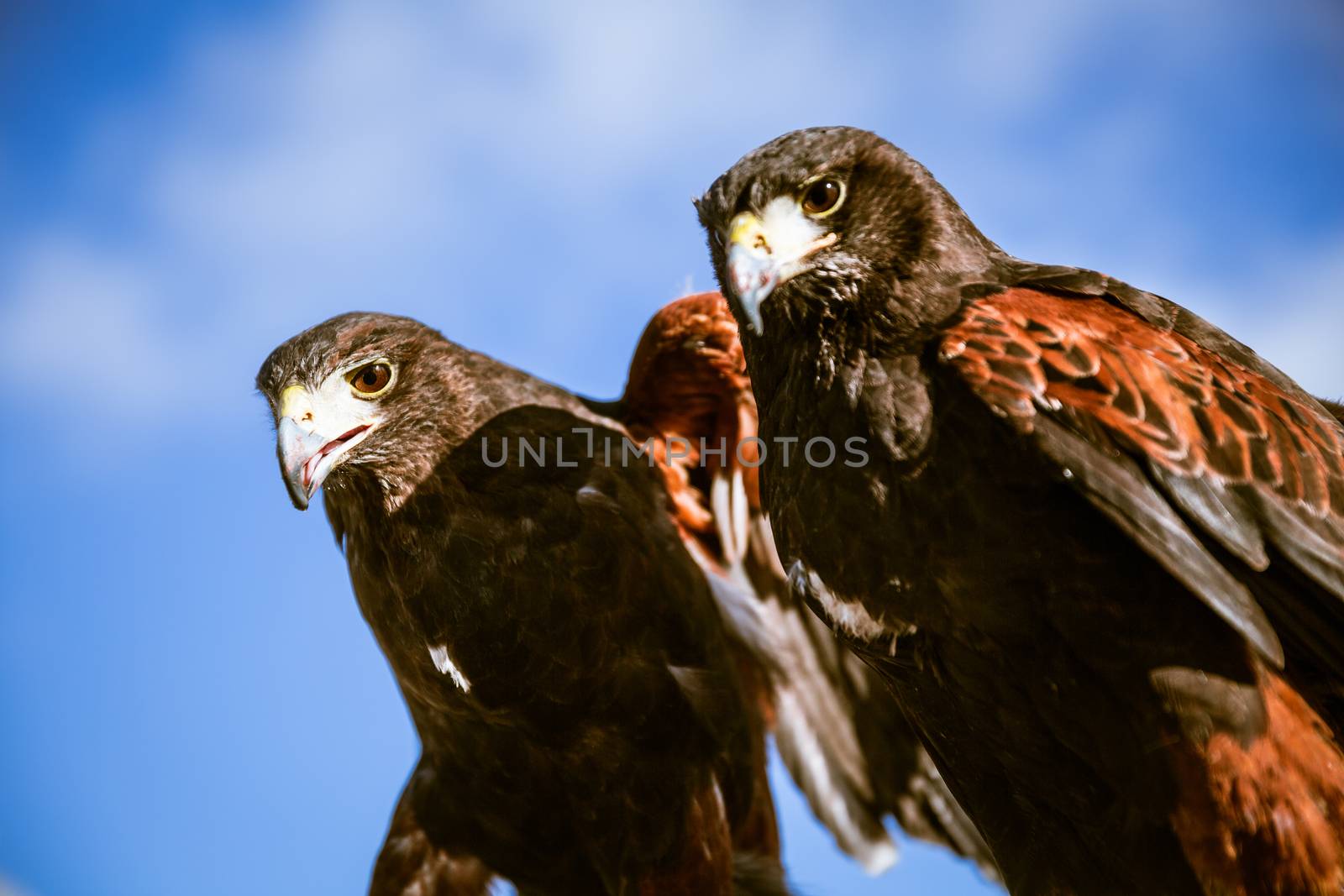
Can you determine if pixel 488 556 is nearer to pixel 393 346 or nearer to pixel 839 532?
pixel 393 346

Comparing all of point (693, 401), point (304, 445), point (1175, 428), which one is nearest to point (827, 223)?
point (1175, 428)

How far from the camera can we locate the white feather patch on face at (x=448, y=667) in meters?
3.47

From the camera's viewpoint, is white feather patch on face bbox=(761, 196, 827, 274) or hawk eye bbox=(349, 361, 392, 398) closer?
white feather patch on face bbox=(761, 196, 827, 274)

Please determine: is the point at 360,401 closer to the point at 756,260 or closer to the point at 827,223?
the point at 756,260

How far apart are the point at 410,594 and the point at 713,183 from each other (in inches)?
58.4

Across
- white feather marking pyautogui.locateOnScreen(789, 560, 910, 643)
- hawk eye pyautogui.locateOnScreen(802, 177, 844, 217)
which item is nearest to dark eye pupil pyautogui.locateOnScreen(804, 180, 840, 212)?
hawk eye pyautogui.locateOnScreen(802, 177, 844, 217)

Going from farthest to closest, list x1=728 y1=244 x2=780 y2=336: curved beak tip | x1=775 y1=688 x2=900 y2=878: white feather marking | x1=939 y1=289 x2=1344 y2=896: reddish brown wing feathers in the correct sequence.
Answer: x1=775 y1=688 x2=900 y2=878: white feather marking
x1=728 y1=244 x2=780 y2=336: curved beak tip
x1=939 y1=289 x2=1344 y2=896: reddish brown wing feathers

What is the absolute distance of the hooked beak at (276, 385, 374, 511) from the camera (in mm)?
3186

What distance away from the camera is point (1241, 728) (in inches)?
100

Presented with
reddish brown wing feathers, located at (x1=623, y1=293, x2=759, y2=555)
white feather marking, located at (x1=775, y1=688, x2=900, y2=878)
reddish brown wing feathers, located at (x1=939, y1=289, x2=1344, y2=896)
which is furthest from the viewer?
white feather marking, located at (x1=775, y1=688, x2=900, y2=878)

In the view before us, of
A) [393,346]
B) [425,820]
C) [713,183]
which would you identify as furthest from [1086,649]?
[425,820]

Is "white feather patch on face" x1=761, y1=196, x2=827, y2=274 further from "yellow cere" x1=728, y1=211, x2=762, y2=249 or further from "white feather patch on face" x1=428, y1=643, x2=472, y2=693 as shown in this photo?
"white feather patch on face" x1=428, y1=643, x2=472, y2=693

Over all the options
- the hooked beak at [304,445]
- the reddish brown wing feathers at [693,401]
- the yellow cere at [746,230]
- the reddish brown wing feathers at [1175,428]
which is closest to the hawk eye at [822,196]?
the yellow cere at [746,230]

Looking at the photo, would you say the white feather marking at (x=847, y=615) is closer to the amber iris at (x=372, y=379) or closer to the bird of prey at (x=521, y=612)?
Answer: the bird of prey at (x=521, y=612)
